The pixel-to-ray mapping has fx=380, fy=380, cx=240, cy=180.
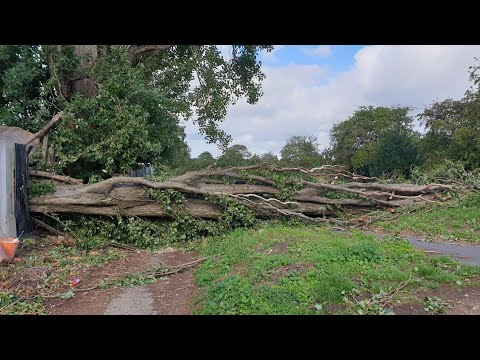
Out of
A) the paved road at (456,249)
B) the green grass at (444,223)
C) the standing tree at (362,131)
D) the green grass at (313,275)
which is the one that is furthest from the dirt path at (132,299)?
the standing tree at (362,131)

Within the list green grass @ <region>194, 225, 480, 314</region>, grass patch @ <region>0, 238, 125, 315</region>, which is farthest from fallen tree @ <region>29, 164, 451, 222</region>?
green grass @ <region>194, 225, 480, 314</region>

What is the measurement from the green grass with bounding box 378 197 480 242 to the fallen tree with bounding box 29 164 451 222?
803 mm

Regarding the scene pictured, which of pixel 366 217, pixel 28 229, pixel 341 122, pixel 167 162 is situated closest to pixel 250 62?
pixel 167 162

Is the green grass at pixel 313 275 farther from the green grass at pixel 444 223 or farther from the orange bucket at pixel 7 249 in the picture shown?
the orange bucket at pixel 7 249

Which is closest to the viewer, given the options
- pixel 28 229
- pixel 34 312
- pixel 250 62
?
pixel 34 312

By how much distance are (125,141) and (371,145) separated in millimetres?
27276

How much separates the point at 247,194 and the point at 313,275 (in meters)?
4.23

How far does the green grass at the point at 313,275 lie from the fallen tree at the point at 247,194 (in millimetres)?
2522

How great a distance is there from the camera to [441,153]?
21.9 metres

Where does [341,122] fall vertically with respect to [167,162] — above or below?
above

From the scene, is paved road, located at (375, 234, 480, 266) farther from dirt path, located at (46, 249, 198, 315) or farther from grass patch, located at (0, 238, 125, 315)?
grass patch, located at (0, 238, 125, 315)

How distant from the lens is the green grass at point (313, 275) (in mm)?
3727
